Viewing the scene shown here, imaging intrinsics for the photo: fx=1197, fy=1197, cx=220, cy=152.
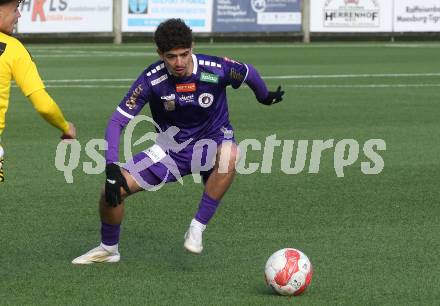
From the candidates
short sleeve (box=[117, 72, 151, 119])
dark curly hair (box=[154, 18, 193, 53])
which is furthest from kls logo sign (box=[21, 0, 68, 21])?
dark curly hair (box=[154, 18, 193, 53])

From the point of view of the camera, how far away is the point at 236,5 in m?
39.6

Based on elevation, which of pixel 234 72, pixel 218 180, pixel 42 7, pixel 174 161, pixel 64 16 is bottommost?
pixel 218 180

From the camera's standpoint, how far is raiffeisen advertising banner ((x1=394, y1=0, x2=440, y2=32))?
40.3 m

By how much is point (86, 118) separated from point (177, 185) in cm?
592

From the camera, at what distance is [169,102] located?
8.20 metres

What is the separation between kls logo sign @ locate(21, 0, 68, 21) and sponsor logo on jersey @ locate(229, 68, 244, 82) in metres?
29.5

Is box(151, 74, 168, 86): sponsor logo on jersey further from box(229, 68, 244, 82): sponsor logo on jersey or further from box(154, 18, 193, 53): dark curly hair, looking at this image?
box(229, 68, 244, 82): sponsor logo on jersey

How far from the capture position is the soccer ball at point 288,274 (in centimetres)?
734

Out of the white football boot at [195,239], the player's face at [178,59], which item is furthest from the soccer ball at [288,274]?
the player's face at [178,59]

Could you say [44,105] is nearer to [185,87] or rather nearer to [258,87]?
[185,87]

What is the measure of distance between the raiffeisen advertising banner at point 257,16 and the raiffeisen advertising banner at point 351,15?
67 cm

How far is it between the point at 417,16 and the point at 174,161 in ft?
109

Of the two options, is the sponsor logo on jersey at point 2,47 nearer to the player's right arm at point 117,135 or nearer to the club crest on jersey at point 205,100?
the player's right arm at point 117,135

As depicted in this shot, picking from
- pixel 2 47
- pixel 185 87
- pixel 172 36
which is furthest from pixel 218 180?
pixel 2 47
